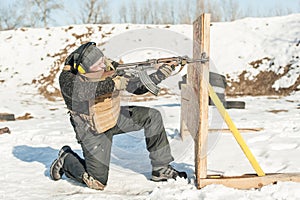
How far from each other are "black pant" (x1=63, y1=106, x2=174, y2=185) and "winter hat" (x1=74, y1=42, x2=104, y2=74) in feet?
1.38

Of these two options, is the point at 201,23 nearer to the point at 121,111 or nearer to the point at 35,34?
the point at 121,111

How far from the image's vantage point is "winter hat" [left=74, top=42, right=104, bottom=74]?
2.90 m

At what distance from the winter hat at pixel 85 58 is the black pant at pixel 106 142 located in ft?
1.38

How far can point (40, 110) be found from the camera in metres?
9.08

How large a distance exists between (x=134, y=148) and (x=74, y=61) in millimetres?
1824

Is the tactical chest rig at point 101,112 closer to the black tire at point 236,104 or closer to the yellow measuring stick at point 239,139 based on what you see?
the yellow measuring stick at point 239,139

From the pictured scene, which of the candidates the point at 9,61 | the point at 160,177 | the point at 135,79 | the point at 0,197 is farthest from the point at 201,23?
the point at 9,61

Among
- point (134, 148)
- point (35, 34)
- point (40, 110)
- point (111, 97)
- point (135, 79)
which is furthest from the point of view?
point (35, 34)

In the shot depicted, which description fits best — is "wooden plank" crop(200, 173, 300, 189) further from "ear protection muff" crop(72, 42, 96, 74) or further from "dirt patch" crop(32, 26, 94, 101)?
"dirt patch" crop(32, 26, 94, 101)

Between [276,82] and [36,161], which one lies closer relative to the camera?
[36,161]

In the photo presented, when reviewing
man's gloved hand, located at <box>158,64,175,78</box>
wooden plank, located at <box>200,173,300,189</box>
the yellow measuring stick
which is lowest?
wooden plank, located at <box>200,173,300,189</box>

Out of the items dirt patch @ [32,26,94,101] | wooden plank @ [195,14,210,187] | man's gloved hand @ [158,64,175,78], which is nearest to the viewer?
wooden plank @ [195,14,210,187]

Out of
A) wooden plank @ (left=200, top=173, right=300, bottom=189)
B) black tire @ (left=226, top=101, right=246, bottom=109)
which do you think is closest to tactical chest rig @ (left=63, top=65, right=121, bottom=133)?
wooden plank @ (left=200, top=173, right=300, bottom=189)

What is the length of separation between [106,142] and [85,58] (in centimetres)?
73
